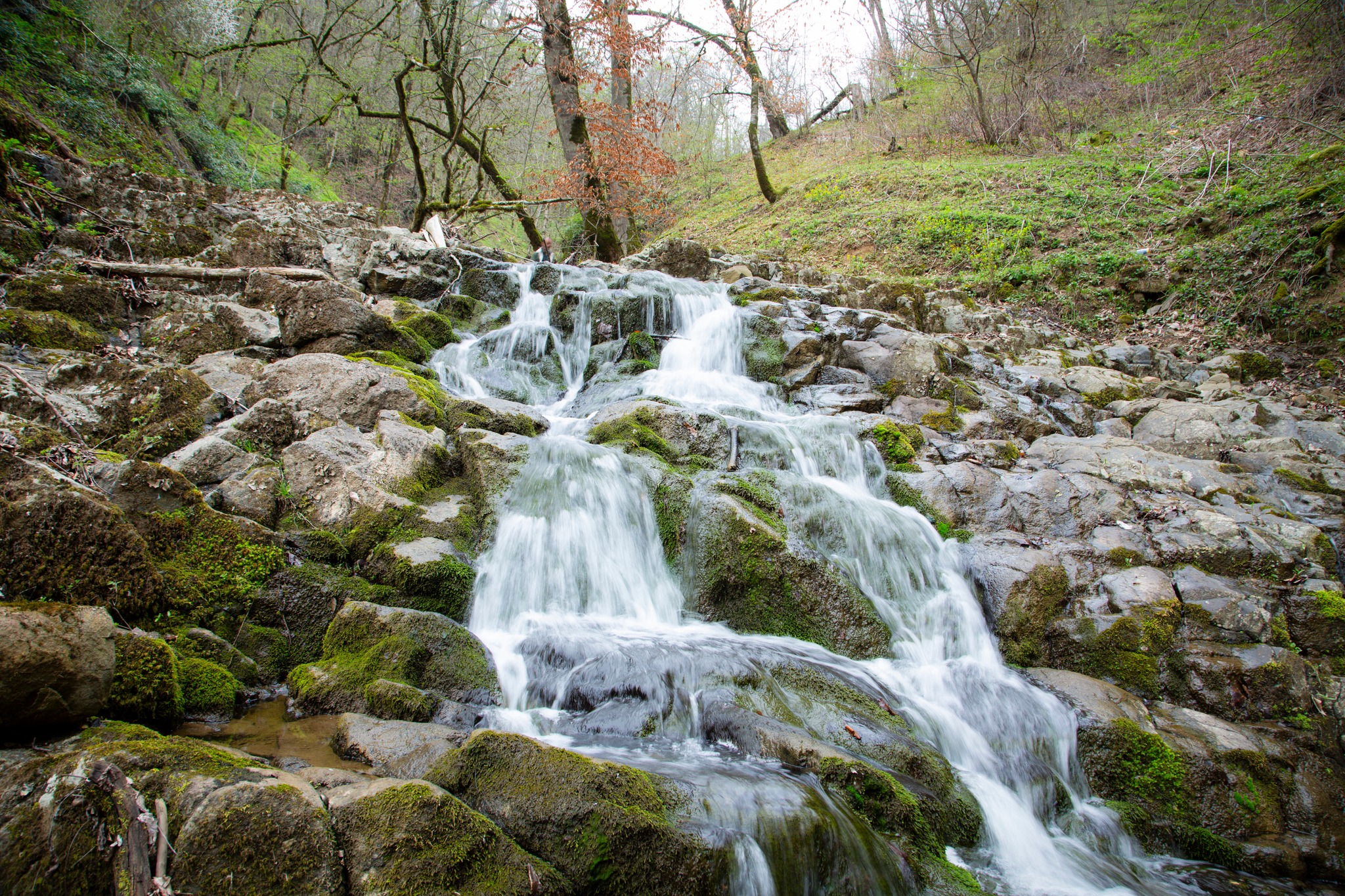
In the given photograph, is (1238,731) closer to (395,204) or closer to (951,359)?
(951,359)

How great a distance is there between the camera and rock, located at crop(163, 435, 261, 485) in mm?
4254

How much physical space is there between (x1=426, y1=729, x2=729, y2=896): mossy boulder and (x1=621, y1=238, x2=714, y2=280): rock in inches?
473

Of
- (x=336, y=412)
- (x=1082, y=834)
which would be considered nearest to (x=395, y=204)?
(x=336, y=412)

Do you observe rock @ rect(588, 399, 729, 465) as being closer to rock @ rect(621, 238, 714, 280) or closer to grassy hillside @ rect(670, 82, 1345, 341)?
rock @ rect(621, 238, 714, 280)

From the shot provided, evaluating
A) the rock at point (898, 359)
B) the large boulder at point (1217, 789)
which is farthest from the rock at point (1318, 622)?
the rock at point (898, 359)

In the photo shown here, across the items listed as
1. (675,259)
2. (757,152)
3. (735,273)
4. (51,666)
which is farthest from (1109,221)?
(51,666)

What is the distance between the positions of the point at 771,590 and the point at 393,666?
2787 mm

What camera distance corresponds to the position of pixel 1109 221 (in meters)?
13.0

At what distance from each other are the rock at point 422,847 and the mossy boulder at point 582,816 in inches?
4.6

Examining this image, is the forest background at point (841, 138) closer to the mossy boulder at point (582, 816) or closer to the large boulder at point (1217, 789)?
the mossy boulder at point (582, 816)

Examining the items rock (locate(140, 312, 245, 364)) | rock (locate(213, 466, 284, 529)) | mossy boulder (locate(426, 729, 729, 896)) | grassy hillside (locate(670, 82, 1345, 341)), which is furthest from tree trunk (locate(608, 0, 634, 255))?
mossy boulder (locate(426, 729, 729, 896))

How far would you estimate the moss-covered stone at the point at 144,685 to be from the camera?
258 cm

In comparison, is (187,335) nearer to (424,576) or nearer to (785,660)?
(424,576)

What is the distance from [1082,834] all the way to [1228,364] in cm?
920
